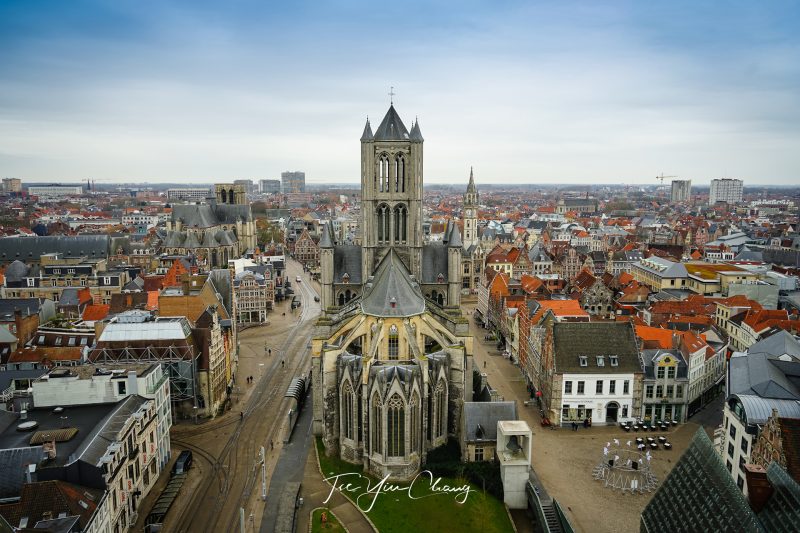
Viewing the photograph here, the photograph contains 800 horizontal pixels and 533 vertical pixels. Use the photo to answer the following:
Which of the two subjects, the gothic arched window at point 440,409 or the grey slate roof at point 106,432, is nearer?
the grey slate roof at point 106,432

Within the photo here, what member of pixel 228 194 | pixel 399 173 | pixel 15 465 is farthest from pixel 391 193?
pixel 228 194

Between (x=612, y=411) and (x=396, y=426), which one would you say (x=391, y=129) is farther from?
(x=612, y=411)

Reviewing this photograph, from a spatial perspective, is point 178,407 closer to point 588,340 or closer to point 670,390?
point 588,340

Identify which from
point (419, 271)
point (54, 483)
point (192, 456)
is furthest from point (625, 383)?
point (54, 483)

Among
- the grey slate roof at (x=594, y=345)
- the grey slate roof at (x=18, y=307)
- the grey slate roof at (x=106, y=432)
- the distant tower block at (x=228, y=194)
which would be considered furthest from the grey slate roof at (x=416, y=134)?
the distant tower block at (x=228, y=194)

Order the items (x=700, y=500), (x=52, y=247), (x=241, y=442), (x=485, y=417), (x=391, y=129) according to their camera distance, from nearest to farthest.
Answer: (x=700, y=500)
(x=485, y=417)
(x=241, y=442)
(x=391, y=129)
(x=52, y=247)

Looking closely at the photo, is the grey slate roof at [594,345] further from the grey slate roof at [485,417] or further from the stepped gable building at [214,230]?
the stepped gable building at [214,230]
